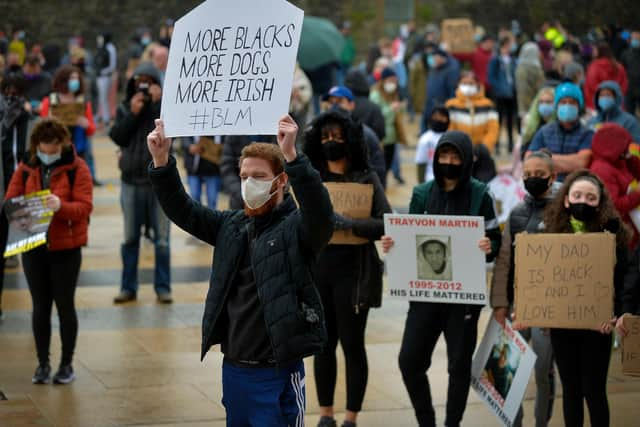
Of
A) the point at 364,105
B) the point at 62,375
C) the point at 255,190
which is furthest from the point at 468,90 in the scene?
the point at 255,190

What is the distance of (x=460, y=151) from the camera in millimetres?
6969

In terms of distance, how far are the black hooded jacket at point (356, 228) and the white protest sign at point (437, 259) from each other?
149 mm

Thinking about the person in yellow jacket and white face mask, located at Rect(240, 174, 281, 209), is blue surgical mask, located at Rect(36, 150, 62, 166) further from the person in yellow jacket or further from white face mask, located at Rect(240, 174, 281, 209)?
the person in yellow jacket

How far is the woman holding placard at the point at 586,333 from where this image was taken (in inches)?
254

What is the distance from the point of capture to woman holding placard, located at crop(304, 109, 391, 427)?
7.26m

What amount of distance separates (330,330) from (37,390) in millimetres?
2147

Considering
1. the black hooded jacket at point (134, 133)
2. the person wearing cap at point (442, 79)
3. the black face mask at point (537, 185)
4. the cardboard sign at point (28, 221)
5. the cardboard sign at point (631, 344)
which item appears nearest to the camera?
the cardboard sign at point (631, 344)

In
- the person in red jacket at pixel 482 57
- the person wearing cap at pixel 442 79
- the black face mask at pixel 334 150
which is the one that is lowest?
the black face mask at pixel 334 150

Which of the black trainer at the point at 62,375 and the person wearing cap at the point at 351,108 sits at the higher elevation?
the person wearing cap at the point at 351,108

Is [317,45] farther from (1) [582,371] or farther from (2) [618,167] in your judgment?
(1) [582,371]

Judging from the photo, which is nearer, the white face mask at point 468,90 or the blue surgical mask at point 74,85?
the white face mask at point 468,90

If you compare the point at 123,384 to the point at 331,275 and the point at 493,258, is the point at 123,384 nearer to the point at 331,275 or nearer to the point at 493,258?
the point at 331,275

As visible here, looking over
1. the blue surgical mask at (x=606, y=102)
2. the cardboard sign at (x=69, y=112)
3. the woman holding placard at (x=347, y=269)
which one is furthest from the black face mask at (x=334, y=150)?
the cardboard sign at (x=69, y=112)

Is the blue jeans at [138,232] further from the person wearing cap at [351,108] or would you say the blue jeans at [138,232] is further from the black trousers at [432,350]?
the black trousers at [432,350]
